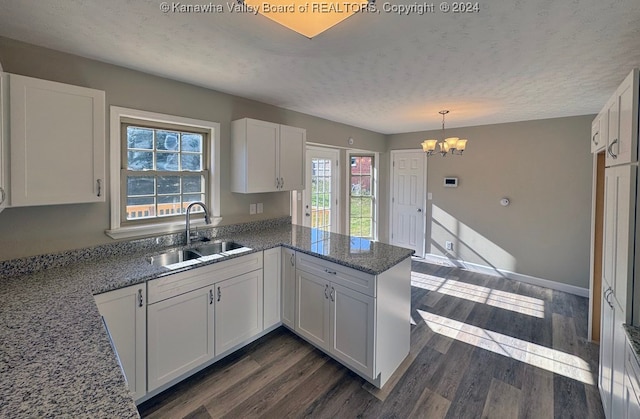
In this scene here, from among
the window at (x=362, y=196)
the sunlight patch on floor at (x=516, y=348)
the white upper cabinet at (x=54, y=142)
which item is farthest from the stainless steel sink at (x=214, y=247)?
the window at (x=362, y=196)

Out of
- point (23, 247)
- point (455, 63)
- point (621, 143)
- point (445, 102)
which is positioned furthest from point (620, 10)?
point (23, 247)

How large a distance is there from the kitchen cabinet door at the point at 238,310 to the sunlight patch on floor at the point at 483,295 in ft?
7.97

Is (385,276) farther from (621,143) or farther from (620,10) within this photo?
(620,10)

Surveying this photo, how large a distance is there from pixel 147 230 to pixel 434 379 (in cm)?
258

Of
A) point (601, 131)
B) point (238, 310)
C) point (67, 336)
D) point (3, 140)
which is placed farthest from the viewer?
point (238, 310)

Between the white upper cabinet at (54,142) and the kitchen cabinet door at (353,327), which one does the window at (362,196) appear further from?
the white upper cabinet at (54,142)

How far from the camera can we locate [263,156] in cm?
296

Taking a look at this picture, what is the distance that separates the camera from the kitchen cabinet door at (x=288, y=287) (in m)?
2.61

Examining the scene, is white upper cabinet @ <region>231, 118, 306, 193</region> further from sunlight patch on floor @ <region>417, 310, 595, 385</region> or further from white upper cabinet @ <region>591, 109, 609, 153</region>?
white upper cabinet @ <region>591, 109, 609, 153</region>

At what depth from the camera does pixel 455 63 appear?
2.10 metres

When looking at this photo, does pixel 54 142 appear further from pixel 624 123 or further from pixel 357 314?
pixel 624 123

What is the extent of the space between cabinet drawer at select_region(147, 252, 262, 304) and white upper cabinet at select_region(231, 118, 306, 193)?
2.58 feet

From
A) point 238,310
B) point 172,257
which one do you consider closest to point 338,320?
point 238,310

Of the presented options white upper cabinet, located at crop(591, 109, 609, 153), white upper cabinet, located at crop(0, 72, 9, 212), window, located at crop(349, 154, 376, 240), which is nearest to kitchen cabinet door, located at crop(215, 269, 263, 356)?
white upper cabinet, located at crop(0, 72, 9, 212)
